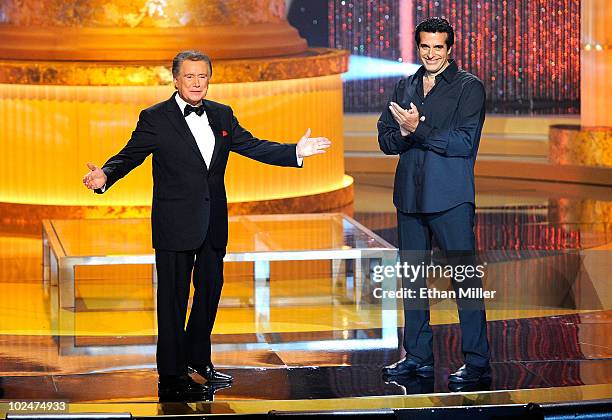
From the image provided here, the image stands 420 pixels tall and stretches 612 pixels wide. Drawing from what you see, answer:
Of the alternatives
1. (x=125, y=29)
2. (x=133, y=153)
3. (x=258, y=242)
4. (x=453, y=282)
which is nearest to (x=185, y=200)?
(x=133, y=153)

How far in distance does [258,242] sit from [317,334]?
3.78 feet

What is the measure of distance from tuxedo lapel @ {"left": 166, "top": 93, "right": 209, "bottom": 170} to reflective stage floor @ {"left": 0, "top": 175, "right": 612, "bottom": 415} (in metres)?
0.92

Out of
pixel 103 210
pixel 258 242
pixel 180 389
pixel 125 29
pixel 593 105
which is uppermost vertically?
pixel 125 29

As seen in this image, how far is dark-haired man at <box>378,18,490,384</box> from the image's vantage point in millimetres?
5461

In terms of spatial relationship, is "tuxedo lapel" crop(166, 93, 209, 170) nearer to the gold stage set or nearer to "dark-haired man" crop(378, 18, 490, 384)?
"dark-haired man" crop(378, 18, 490, 384)

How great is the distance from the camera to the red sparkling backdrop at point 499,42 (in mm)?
14906

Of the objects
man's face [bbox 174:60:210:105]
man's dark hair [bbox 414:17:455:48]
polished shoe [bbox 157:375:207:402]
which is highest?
man's dark hair [bbox 414:17:455:48]

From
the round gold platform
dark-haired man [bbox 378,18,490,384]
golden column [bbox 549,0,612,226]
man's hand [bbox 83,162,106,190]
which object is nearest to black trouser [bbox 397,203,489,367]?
dark-haired man [bbox 378,18,490,384]

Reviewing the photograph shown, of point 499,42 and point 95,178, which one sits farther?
point 499,42

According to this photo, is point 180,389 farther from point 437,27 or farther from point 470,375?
point 437,27

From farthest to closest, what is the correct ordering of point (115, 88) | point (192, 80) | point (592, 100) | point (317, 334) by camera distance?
point (592, 100), point (115, 88), point (317, 334), point (192, 80)

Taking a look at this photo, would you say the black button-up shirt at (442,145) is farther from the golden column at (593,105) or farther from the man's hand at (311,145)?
the golden column at (593,105)

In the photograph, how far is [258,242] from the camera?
781cm

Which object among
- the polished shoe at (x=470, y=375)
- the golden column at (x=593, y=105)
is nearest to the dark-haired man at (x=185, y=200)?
the polished shoe at (x=470, y=375)
